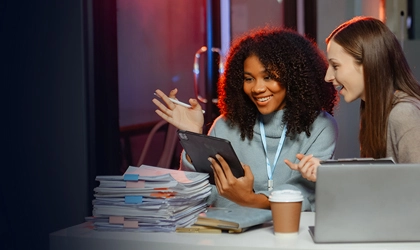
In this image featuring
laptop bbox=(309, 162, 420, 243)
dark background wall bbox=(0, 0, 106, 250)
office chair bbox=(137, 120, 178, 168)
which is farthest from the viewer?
office chair bbox=(137, 120, 178, 168)

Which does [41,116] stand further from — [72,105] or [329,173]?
[329,173]

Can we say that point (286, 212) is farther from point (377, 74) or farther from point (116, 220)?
point (377, 74)

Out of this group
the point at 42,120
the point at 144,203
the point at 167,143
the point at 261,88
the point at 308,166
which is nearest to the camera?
the point at 144,203

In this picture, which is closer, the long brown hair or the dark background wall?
the long brown hair

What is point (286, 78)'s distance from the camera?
2.49 meters

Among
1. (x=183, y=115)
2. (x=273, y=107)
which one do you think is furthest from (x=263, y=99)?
(x=183, y=115)

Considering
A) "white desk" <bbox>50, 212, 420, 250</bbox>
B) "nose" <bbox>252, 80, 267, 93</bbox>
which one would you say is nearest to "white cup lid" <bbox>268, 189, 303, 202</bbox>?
"white desk" <bbox>50, 212, 420, 250</bbox>

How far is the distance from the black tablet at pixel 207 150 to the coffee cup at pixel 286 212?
0.27 metres

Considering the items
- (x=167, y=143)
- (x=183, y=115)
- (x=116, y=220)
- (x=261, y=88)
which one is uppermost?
(x=261, y=88)

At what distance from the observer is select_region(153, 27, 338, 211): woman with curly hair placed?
2488 mm

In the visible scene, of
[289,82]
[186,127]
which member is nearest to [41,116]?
[186,127]

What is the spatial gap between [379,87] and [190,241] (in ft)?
2.98

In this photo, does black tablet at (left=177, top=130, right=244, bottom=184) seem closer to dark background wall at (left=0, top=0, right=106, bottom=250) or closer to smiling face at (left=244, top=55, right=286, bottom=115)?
smiling face at (left=244, top=55, right=286, bottom=115)

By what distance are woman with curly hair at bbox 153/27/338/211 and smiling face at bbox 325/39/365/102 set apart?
236mm
